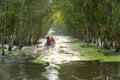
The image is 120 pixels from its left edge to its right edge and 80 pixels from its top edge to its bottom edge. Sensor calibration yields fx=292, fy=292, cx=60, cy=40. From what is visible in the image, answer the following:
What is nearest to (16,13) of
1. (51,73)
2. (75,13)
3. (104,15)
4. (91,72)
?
(104,15)

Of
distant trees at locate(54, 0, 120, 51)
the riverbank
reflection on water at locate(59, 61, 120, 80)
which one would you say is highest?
distant trees at locate(54, 0, 120, 51)

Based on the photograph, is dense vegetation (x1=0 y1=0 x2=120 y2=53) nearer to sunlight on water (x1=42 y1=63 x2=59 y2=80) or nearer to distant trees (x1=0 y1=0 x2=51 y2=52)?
distant trees (x1=0 y1=0 x2=51 y2=52)

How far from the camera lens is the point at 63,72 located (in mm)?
18969

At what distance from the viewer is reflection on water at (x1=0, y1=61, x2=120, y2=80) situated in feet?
55.6

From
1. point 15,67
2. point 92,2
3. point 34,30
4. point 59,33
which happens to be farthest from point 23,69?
point 59,33

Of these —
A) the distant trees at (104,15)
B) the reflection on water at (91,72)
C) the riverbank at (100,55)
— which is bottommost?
the reflection on water at (91,72)

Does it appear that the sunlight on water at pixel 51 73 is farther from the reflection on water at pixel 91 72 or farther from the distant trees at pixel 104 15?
the distant trees at pixel 104 15

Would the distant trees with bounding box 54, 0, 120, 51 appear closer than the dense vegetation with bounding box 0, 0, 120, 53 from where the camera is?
No

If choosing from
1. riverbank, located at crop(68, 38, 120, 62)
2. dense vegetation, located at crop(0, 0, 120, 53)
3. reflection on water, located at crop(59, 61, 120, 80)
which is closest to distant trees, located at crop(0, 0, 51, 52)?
dense vegetation, located at crop(0, 0, 120, 53)

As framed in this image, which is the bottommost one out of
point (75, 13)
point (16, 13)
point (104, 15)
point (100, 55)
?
point (100, 55)

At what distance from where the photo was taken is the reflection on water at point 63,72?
16956mm

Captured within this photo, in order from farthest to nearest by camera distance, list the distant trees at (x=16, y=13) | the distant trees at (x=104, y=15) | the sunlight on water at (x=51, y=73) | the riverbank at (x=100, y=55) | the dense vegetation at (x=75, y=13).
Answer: the distant trees at (x=104, y=15) < the dense vegetation at (x=75, y=13) < the distant trees at (x=16, y=13) < the riverbank at (x=100, y=55) < the sunlight on water at (x=51, y=73)

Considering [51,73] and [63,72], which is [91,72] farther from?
[51,73]

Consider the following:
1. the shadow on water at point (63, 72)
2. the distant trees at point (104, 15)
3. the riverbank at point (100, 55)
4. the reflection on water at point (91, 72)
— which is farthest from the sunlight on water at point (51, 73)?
the distant trees at point (104, 15)
